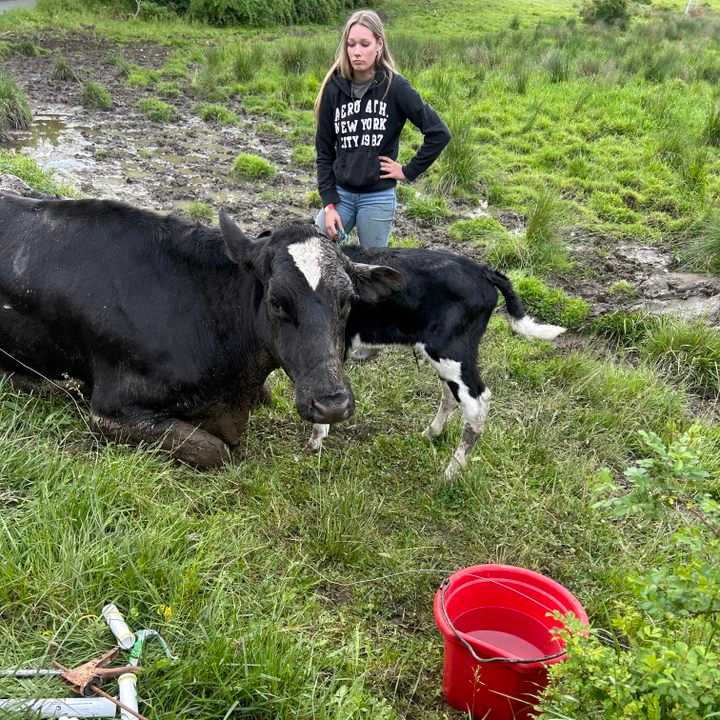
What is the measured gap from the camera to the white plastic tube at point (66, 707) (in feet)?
7.68

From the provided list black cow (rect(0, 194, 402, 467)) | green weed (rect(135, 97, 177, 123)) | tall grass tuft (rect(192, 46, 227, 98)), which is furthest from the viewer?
tall grass tuft (rect(192, 46, 227, 98))

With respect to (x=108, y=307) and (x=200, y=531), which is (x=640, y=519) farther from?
(x=108, y=307)

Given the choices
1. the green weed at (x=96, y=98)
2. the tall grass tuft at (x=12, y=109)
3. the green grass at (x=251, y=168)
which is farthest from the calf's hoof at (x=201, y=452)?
the green weed at (x=96, y=98)

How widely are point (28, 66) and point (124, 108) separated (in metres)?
4.08

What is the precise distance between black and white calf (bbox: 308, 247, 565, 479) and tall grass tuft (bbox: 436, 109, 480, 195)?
526cm

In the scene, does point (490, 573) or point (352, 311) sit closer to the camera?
point (490, 573)

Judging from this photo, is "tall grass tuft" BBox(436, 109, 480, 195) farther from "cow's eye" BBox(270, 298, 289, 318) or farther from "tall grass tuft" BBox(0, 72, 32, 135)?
"tall grass tuft" BBox(0, 72, 32, 135)

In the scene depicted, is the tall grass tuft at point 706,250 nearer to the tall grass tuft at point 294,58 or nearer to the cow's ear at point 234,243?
the cow's ear at point 234,243

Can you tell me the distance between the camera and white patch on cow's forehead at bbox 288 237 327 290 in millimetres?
3963

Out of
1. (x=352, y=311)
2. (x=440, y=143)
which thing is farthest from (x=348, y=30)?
(x=352, y=311)

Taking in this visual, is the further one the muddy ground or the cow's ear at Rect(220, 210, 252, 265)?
the muddy ground

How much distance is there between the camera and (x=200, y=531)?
350cm

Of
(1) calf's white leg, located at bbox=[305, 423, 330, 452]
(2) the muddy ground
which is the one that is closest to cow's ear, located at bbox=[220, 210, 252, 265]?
(1) calf's white leg, located at bbox=[305, 423, 330, 452]

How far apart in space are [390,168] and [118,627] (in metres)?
3.86
